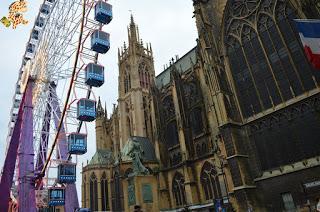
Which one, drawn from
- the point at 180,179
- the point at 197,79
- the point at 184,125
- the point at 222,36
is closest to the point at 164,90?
the point at 197,79

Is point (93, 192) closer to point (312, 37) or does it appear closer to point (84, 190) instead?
point (84, 190)

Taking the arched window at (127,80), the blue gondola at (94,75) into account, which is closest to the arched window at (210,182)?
the blue gondola at (94,75)

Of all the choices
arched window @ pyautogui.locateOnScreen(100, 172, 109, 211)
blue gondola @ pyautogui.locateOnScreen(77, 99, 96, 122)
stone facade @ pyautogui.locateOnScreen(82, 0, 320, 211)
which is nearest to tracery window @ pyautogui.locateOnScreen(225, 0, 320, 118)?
stone facade @ pyautogui.locateOnScreen(82, 0, 320, 211)

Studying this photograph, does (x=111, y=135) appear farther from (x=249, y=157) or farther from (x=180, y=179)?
(x=249, y=157)

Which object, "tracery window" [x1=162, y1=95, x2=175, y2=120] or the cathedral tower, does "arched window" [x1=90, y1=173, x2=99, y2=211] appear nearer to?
the cathedral tower

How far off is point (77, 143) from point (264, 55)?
57.1ft

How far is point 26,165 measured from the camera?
1065 inches

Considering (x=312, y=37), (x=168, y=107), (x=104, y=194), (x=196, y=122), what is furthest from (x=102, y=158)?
(x=312, y=37)

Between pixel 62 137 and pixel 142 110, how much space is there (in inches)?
635

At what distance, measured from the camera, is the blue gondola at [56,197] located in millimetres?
27547

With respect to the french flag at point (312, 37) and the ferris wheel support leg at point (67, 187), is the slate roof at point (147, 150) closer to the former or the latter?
the ferris wheel support leg at point (67, 187)

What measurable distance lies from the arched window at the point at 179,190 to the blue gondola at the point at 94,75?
1241cm

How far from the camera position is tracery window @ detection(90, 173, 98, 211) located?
36.3m

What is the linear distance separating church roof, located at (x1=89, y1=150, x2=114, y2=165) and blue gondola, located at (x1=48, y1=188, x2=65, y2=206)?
9.56 meters
